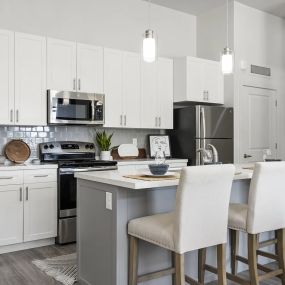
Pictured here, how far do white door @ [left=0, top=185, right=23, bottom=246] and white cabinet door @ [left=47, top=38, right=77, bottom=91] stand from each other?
1305mm

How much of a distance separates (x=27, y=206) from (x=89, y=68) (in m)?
1.86

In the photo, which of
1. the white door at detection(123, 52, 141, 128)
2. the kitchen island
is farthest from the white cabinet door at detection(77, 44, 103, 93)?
the kitchen island

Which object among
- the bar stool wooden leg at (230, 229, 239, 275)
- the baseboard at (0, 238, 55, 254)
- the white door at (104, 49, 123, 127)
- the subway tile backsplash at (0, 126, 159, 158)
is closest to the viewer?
the bar stool wooden leg at (230, 229, 239, 275)

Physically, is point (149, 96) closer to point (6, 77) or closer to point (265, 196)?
point (6, 77)

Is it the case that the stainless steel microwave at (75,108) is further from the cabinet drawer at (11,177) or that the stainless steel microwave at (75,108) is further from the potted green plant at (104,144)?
the cabinet drawer at (11,177)

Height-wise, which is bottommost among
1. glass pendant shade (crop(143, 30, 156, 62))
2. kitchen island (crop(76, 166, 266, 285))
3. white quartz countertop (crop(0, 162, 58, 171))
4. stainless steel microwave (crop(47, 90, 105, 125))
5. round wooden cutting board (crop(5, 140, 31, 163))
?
kitchen island (crop(76, 166, 266, 285))

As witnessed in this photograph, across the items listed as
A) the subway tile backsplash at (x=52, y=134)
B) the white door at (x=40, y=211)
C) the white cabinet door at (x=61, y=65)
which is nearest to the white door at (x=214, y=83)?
the subway tile backsplash at (x=52, y=134)

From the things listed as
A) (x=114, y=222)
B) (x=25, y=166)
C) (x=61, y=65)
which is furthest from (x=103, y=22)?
(x=114, y=222)

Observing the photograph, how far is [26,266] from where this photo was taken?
133 inches

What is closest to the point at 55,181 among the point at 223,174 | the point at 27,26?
the point at 27,26

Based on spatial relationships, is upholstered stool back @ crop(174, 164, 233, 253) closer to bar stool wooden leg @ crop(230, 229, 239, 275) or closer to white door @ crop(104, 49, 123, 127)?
bar stool wooden leg @ crop(230, 229, 239, 275)

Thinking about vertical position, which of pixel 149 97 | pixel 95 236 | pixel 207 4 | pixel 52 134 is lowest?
pixel 95 236

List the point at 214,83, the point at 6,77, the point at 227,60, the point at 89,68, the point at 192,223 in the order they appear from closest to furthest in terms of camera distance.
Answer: the point at 192,223
the point at 227,60
the point at 6,77
the point at 89,68
the point at 214,83

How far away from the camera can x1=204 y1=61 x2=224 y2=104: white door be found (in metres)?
5.54
